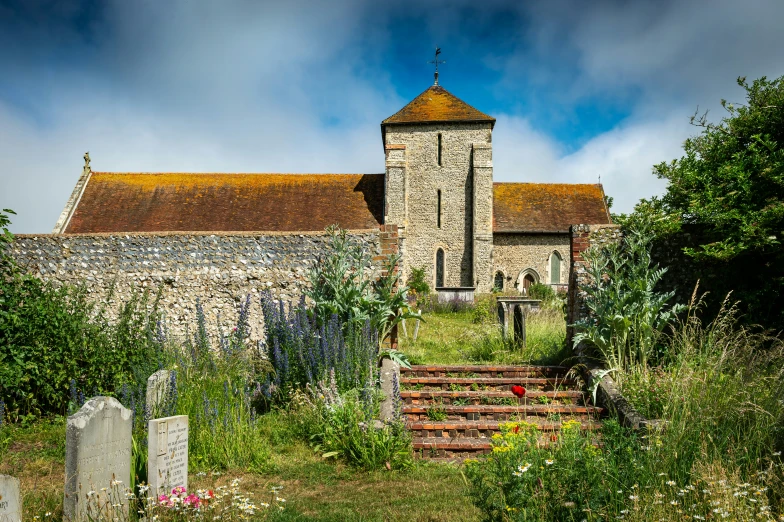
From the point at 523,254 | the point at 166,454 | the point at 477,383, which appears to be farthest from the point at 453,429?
the point at 523,254

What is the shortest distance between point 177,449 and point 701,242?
24.8 ft

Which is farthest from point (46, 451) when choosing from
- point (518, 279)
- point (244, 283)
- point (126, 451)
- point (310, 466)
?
point (518, 279)

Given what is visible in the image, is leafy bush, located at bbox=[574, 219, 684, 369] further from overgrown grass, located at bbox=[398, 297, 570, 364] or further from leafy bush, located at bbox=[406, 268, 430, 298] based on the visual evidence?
leafy bush, located at bbox=[406, 268, 430, 298]

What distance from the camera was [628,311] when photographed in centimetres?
736

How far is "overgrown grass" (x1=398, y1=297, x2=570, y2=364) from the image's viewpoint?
375 inches

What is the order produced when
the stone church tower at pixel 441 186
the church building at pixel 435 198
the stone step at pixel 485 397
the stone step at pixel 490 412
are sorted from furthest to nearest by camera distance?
the stone church tower at pixel 441 186 → the church building at pixel 435 198 → the stone step at pixel 485 397 → the stone step at pixel 490 412

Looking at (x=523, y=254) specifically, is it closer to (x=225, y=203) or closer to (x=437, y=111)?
(x=437, y=111)

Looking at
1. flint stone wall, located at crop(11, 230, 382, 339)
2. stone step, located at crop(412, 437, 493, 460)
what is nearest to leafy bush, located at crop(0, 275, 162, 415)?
flint stone wall, located at crop(11, 230, 382, 339)

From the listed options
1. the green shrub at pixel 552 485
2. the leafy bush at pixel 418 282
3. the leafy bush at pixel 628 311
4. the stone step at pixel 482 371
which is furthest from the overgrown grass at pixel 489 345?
the leafy bush at pixel 418 282

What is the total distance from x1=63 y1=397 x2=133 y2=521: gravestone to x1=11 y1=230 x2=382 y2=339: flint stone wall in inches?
199

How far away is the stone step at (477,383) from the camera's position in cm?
782

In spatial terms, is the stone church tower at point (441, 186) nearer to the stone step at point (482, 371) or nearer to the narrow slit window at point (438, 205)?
the narrow slit window at point (438, 205)

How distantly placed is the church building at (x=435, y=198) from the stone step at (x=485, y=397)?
18693 mm

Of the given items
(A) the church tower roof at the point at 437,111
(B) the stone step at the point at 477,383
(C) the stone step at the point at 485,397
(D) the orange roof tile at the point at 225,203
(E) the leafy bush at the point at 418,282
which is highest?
(A) the church tower roof at the point at 437,111
